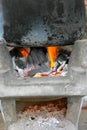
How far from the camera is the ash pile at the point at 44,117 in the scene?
65.7 inches

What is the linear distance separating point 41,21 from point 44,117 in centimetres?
51

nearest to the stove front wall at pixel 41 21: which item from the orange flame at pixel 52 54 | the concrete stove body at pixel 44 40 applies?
the concrete stove body at pixel 44 40

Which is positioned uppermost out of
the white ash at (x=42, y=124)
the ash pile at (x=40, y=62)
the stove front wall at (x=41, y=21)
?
the stove front wall at (x=41, y=21)

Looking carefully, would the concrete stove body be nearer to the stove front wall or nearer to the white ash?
the stove front wall

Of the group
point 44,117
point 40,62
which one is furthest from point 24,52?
point 44,117

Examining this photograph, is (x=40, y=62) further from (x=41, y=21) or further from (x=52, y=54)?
(x=41, y=21)

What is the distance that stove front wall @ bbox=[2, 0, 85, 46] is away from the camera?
4.88 ft

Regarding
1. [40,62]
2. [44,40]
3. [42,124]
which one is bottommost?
[42,124]

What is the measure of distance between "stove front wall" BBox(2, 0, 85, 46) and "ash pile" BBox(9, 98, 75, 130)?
382mm

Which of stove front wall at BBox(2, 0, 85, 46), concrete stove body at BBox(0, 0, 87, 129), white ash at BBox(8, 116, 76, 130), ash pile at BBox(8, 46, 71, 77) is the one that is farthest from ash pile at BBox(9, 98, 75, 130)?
stove front wall at BBox(2, 0, 85, 46)

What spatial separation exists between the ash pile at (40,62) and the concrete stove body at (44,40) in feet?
0.33

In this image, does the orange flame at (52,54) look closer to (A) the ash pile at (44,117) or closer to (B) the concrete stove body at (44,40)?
(B) the concrete stove body at (44,40)

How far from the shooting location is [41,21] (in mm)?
1500

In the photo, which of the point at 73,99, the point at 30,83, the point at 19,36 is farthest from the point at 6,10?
the point at 73,99
